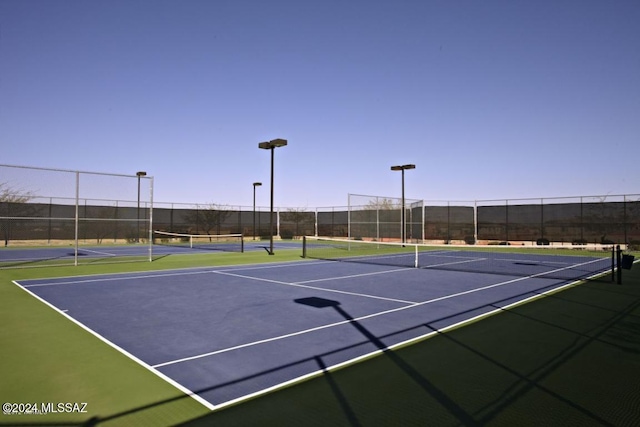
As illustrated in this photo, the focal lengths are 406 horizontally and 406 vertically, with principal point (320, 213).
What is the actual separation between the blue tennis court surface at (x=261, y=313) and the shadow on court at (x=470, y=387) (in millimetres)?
226

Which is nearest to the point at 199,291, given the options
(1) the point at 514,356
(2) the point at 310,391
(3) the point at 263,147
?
(2) the point at 310,391

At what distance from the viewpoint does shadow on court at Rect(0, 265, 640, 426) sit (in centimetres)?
351

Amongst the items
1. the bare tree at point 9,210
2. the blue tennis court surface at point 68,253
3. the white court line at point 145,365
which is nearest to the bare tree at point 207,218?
the blue tennis court surface at point 68,253

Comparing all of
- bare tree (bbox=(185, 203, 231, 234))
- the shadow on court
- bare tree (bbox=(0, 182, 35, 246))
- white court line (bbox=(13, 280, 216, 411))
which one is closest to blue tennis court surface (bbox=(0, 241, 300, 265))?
bare tree (bbox=(0, 182, 35, 246))

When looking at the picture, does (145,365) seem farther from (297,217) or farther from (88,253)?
(297,217)

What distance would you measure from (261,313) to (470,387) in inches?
168

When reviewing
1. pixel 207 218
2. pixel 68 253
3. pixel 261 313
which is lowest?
pixel 68 253

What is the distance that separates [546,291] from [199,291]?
8641 millimetres

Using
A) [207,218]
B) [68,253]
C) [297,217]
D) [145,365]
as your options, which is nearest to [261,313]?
[145,365]

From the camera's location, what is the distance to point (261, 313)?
7520 millimetres

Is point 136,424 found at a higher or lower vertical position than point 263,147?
lower

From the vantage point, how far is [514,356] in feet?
16.9

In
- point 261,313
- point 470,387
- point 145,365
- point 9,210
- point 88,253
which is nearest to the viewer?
point 470,387

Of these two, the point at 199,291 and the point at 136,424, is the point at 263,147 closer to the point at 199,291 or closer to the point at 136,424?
the point at 199,291
